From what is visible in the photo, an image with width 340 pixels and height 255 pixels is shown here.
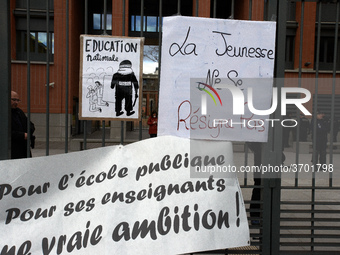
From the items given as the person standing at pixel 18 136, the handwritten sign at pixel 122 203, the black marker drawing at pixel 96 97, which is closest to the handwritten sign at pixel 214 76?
the handwritten sign at pixel 122 203

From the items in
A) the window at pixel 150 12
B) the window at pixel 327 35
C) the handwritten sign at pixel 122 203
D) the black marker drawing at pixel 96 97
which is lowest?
the handwritten sign at pixel 122 203

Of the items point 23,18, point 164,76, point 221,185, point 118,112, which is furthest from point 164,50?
point 23,18

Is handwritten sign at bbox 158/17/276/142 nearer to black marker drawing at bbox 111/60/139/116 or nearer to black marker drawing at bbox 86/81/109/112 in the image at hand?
black marker drawing at bbox 111/60/139/116

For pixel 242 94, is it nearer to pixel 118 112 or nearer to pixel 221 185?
pixel 221 185

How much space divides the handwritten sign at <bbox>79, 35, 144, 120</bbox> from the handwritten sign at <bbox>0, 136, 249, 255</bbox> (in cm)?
32

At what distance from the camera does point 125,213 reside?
2.32 m

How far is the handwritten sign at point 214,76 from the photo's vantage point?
2398 millimetres

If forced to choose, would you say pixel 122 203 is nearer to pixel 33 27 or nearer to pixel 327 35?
pixel 327 35

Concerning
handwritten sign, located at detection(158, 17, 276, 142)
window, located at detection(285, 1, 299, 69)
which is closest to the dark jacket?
handwritten sign, located at detection(158, 17, 276, 142)

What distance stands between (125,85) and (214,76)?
740mm

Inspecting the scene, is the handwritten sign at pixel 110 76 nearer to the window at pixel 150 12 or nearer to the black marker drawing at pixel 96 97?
the black marker drawing at pixel 96 97

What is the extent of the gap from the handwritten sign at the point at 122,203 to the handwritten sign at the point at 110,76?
0.32 metres

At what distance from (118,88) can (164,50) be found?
0.49 meters

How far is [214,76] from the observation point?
2418 millimetres
